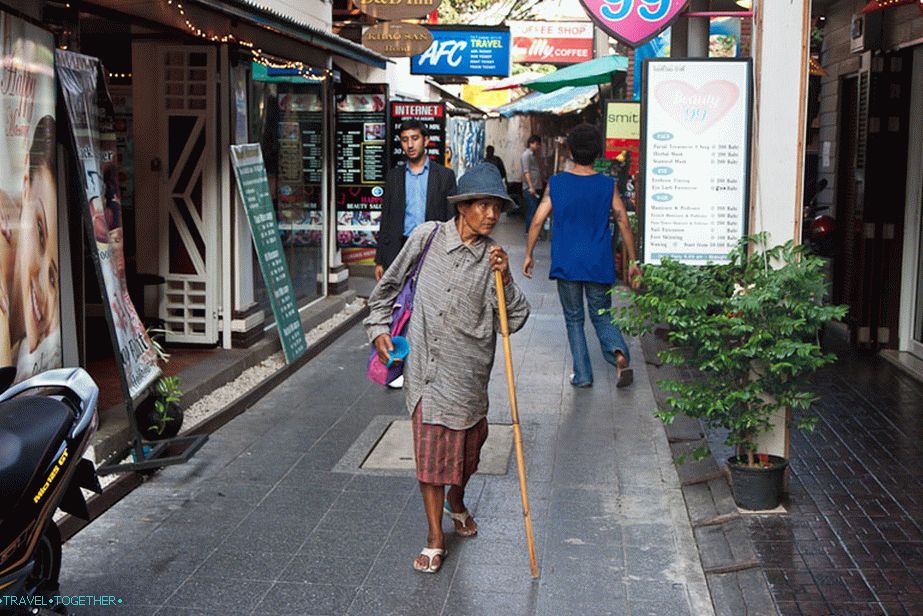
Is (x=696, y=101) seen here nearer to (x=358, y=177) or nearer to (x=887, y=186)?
(x=887, y=186)

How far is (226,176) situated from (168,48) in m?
1.14

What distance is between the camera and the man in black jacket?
966 cm

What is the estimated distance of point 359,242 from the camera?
1398 centimetres

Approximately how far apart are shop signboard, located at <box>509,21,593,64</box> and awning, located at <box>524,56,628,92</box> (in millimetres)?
7340

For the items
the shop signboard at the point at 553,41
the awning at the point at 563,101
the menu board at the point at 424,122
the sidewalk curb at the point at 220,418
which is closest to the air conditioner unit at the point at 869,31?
the menu board at the point at 424,122

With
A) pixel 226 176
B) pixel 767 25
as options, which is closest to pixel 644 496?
pixel 767 25

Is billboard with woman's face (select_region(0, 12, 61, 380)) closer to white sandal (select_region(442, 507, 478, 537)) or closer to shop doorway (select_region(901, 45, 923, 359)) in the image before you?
white sandal (select_region(442, 507, 478, 537))

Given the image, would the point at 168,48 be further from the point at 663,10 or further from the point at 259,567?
the point at 259,567

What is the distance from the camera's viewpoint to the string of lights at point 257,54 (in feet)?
27.3

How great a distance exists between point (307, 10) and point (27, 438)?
9183 millimetres

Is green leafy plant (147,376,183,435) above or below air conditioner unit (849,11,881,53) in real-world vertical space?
below

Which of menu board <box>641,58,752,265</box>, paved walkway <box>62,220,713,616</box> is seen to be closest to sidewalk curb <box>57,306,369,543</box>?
paved walkway <box>62,220,713,616</box>

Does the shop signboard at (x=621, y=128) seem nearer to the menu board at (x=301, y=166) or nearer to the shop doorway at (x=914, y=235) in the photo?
the menu board at (x=301, y=166)

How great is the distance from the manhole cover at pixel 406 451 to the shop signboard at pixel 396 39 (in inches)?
223
